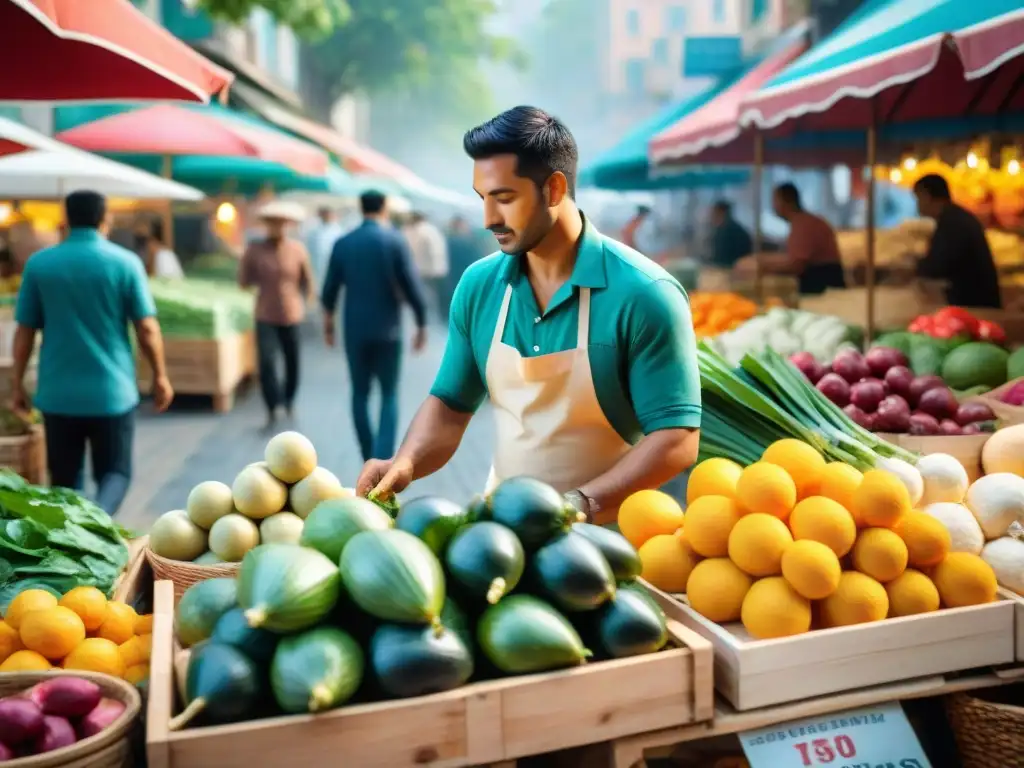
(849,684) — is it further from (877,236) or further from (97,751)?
(877,236)

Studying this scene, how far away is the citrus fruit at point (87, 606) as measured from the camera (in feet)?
9.86

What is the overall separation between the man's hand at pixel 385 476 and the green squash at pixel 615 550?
30.6 inches

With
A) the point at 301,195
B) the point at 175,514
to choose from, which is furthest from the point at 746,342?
the point at 301,195

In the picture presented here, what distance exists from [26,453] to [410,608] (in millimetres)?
5955

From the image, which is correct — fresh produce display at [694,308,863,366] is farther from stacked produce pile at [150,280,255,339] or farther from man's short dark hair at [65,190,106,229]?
stacked produce pile at [150,280,255,339]

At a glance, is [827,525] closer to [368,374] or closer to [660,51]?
[368,374]

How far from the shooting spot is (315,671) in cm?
205

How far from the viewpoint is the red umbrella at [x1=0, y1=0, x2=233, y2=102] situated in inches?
134

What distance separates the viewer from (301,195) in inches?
829

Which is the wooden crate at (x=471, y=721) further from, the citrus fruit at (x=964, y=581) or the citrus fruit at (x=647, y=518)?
the citrus fruit at (x=964, y=581)

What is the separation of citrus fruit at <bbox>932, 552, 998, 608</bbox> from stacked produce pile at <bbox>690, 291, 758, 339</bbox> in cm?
525

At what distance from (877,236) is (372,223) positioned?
6923mm

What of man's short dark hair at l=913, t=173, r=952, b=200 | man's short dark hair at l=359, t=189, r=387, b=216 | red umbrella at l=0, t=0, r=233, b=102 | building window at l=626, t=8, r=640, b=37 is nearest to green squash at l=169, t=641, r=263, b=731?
red umbrella at l=0, t=0, r=233, b=102

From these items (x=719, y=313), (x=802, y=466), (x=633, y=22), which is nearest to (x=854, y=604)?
(x=802, y=466)
